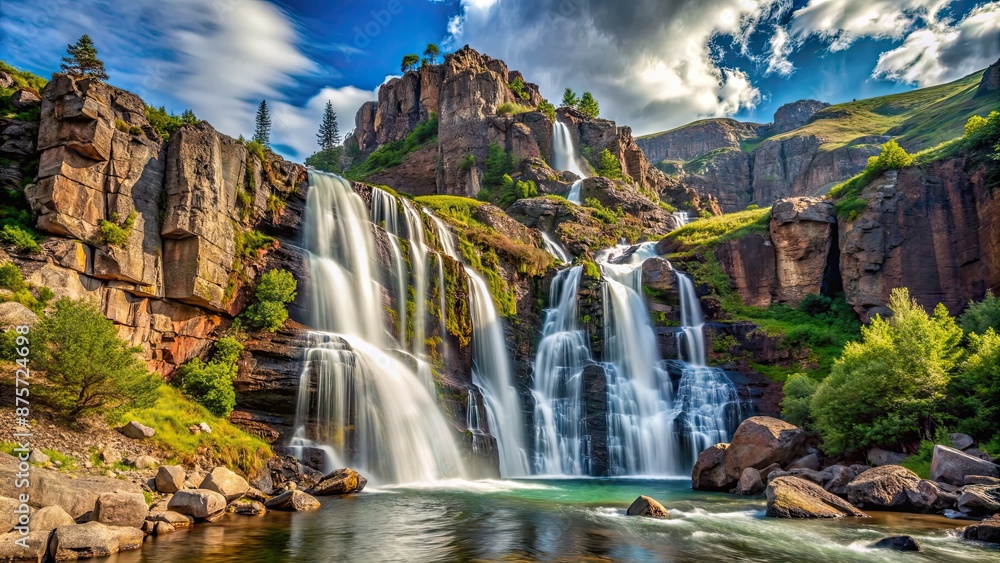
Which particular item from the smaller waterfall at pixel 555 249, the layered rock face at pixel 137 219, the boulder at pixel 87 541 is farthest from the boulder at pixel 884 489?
the smaller waterfall at pixel 555 249

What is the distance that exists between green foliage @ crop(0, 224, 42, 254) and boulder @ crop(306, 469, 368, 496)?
533 inches

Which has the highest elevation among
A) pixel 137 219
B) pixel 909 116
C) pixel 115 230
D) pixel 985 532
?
pixel 909 116

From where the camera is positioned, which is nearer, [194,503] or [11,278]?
[194,503]

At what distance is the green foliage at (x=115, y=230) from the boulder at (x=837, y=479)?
2905 cm

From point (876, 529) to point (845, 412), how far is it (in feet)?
35.0

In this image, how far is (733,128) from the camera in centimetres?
18888

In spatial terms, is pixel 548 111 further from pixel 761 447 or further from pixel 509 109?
pixel 761 447

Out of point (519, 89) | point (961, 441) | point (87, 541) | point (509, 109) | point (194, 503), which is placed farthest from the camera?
point (519, 89)

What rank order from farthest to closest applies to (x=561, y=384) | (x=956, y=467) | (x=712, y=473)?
1. (x=561, y=384)
2. (x=712, y=473)
3. (x=956, y=467)

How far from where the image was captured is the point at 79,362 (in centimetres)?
1587

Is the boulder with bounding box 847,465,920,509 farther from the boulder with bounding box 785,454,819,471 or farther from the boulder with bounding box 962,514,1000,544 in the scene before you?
the boulder with bounding box 785,454,819,471

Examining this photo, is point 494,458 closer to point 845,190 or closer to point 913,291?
point 913,291

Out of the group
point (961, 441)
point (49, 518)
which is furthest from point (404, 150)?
point (49, 518)

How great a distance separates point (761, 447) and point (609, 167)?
58614 millimetres
